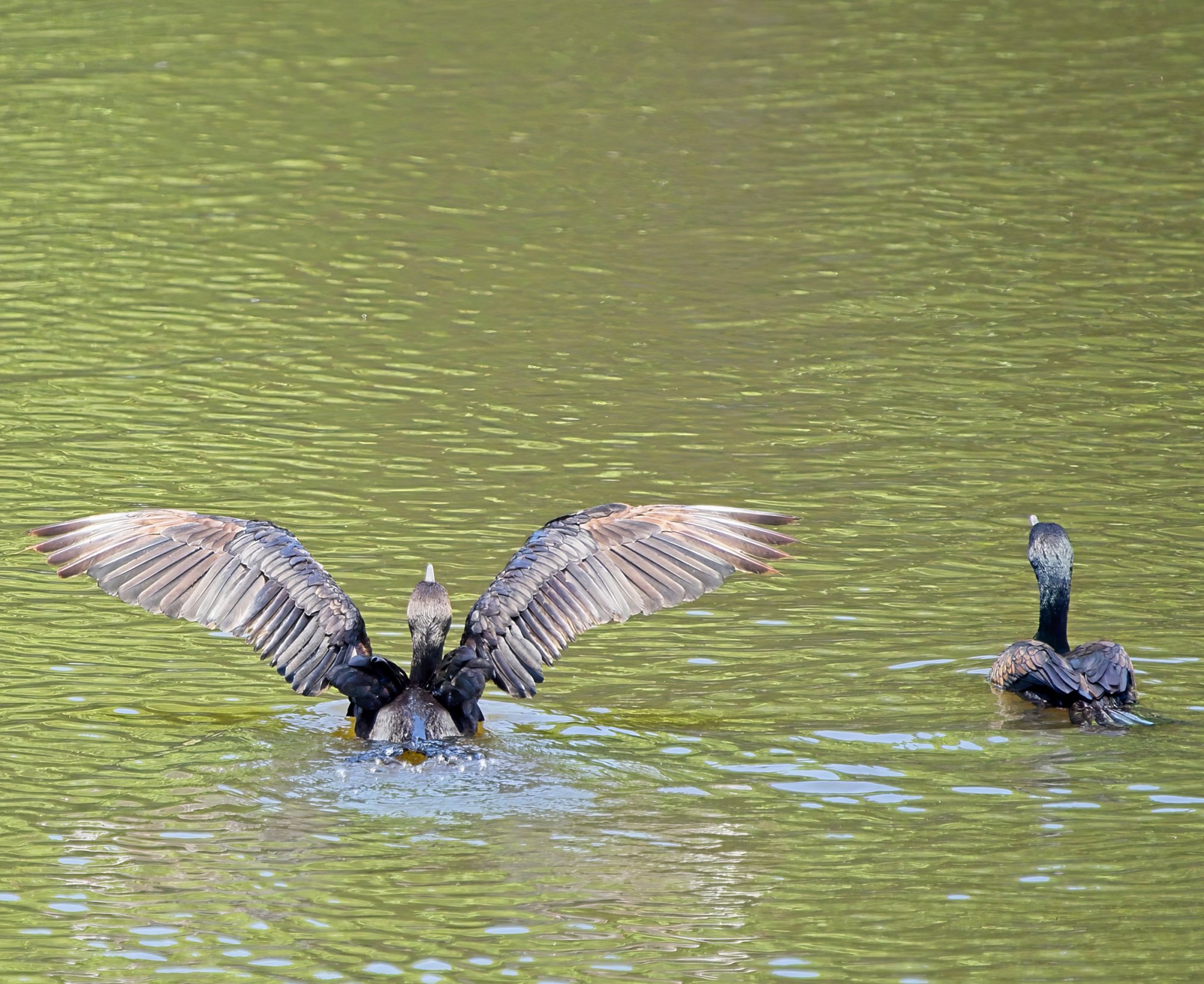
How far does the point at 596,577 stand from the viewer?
35.3 ft

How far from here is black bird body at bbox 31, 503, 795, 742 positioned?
→ 10.3 metres

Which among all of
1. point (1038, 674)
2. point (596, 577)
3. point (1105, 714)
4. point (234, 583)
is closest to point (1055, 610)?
point (1038, 674)

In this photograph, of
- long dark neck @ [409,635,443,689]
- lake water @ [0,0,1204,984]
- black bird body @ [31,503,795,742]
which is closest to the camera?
lake water @ [0,0,1204,984]

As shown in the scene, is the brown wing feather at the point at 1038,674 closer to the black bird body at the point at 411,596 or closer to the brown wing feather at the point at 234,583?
the black bird body at the point at 411,596

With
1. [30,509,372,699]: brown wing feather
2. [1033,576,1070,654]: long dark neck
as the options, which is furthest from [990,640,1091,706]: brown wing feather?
[30,509,372,699]: brown wing feather

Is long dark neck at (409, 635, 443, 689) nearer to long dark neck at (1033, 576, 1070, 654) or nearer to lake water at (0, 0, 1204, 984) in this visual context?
lake water at (0, 0, 1204, 984)

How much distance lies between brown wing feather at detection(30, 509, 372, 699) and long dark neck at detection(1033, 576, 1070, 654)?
3.83 m

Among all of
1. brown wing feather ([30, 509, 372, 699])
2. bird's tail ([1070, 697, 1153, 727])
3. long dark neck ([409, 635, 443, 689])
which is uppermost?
brown wing feather ([30, 509, 372, 699])

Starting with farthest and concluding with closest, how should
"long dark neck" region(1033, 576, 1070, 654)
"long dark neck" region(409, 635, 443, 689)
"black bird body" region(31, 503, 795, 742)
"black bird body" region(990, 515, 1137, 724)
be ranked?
"long dark neck" region(1033, 576, 1070, 654), "black bird body" region(990, 515, 1137, 724), "black bird body" region(31, 503, 795, 742), "long dark neck" region(409, 635, 443, 689)

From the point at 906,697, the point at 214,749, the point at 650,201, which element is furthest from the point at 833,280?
the point at 214,749

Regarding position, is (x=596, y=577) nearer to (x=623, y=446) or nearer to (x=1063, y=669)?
(x=1063, y=669)

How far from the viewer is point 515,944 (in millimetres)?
7883

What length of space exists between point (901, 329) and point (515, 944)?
1120 cm

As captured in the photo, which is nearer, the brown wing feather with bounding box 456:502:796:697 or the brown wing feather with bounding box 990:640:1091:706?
the brown wing feather with bounding box 990:640:1091:706
